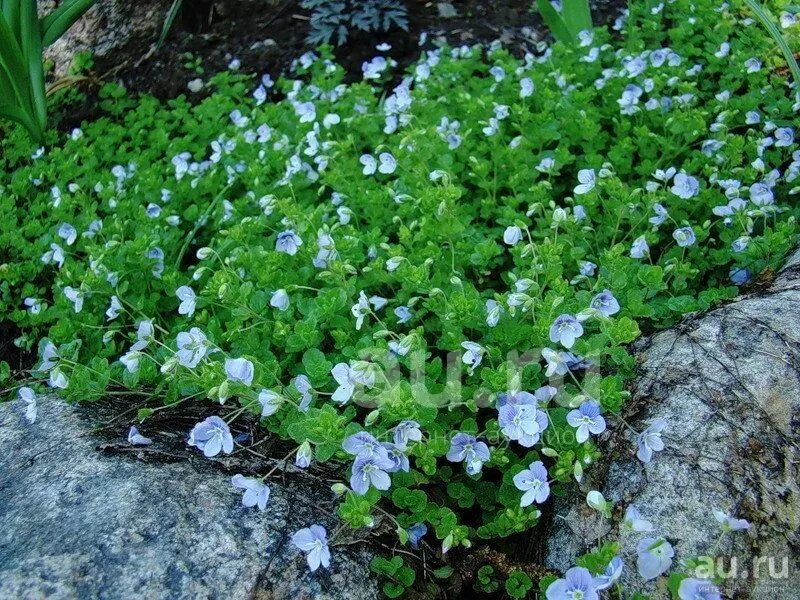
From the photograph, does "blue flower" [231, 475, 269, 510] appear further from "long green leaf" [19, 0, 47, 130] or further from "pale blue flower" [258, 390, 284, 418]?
"long green leaf" [19, 0, 47, 130]

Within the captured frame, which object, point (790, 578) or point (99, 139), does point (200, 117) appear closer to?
point (99, 139)

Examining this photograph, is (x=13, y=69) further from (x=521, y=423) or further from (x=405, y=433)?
(x=521, y=423)

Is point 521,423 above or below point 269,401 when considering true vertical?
below

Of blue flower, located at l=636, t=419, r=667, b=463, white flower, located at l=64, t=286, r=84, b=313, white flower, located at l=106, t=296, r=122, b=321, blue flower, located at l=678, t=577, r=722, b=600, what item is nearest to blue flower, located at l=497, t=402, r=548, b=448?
blue flower, located at l=636, t=419, r=667, b=463

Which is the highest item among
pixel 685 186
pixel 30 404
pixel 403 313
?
pixel 30 404

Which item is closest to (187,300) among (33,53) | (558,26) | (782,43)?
(33,53)

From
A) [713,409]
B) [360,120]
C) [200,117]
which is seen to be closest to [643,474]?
[713,409]
